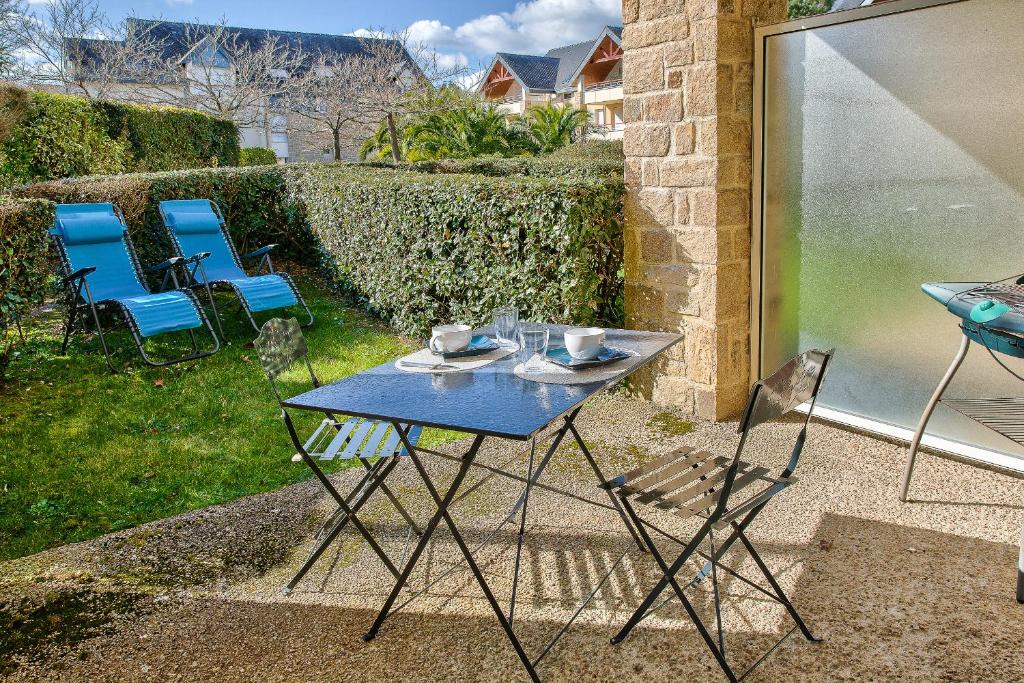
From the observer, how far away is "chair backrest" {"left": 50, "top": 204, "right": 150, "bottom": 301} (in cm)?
633

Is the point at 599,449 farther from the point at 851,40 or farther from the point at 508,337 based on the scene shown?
the point at 851,40

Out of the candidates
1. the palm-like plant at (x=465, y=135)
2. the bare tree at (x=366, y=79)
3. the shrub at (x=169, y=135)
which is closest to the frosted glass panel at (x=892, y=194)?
the palm-like plant at (x=465, y=135)

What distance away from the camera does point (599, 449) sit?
4.29 m

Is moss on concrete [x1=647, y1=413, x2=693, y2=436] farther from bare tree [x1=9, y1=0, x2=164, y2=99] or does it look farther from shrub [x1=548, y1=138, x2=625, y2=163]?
bare tree [x1=9, y1=0, x2=164, y2=99]

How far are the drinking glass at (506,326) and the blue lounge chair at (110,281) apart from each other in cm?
390

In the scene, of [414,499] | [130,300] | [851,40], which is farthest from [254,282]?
[851,40]

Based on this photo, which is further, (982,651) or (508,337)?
(508,337)

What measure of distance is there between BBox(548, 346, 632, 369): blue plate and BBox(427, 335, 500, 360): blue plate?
242 millimetres

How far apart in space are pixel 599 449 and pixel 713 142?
1.80 meters

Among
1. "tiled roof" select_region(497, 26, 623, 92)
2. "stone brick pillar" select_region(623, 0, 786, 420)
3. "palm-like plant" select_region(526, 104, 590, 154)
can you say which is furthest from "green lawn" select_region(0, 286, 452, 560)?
"tiled roof" select_region(497, 26, 623, 92)

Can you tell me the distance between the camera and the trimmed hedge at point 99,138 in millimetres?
11016

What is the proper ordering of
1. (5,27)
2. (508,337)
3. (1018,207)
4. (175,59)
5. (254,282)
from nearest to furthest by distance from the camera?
(508,337)
(1018,207)
(254,282)
(5,27)
(175,59)

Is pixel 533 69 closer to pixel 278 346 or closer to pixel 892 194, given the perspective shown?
pixel 892 194

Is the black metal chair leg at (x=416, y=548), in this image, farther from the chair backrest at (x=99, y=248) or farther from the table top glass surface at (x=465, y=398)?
the chair backrest at (x=99, y=248)
